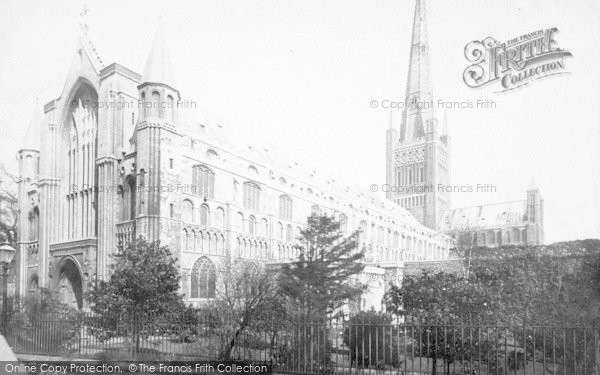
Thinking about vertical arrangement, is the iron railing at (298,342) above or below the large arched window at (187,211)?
below

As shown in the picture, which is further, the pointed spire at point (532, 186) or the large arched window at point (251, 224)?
the pointed spire at point (532, 186)

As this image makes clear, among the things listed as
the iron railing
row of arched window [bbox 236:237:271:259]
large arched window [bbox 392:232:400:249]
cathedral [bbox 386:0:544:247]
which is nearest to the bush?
the iron railing

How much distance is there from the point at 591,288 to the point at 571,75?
8.11 m

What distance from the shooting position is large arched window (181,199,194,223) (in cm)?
2831

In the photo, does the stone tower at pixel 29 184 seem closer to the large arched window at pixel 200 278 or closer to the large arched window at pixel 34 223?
the large arched window at pixel 34 223

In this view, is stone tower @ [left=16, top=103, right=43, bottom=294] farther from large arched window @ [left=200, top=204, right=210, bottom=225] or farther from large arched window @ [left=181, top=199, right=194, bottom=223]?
large arched window @ [left=200, top=204, right=210, bottom=225]

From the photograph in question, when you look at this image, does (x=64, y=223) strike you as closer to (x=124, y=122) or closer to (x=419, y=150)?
(x=124, y=122)

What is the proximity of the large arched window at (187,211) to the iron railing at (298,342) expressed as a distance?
12599 mm

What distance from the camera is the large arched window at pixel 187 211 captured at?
92.9 ft

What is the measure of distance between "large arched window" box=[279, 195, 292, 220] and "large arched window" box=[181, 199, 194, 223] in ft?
19.6

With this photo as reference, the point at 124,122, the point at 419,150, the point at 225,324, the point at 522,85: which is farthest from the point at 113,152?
the point at 419,150

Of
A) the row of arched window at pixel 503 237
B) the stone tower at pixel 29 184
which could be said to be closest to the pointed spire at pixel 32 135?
the stone tower at pixel 29 184

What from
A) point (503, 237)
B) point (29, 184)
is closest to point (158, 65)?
point (29, 184)

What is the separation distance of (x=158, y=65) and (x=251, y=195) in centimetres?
996
